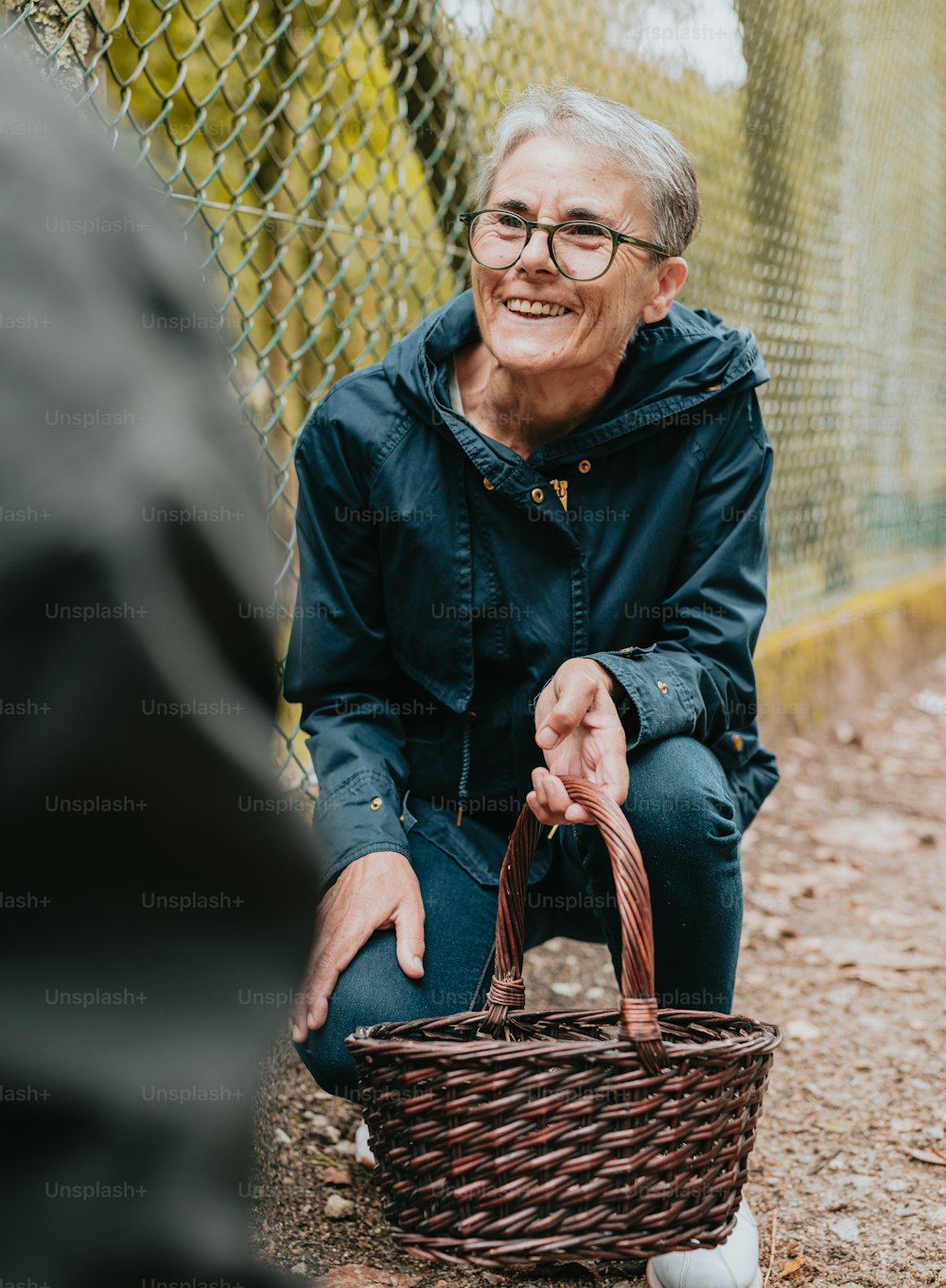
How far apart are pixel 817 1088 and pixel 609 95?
2961mm

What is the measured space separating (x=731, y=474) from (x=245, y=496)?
5.17ft

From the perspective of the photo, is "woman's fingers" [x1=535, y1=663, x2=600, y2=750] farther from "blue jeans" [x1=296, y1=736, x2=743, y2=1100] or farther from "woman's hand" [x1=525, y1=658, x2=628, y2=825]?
"blue jeans" [x1=296, y1=736, x2=743, y2=1100]

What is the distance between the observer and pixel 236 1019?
2.28 ft

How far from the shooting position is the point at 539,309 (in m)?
2.03

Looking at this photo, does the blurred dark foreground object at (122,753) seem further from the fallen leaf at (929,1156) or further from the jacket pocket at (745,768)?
the fallen leaf at (929,1156)

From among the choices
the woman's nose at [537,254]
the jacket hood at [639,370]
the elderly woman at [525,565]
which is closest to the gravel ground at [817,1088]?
the elderly woman at [525,565]

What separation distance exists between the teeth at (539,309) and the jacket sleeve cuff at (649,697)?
537mm

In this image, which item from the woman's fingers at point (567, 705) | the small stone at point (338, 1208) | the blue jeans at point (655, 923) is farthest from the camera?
the small stone at point (338, 1208)

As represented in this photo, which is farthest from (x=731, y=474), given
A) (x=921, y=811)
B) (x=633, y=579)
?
(x=921, y=811)

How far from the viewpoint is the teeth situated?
79.6 inches

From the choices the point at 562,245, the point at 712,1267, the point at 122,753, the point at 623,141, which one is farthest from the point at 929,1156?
the point at 122,753

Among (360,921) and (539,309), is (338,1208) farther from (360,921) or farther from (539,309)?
(539,309)

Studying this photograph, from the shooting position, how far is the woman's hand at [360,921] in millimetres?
1895

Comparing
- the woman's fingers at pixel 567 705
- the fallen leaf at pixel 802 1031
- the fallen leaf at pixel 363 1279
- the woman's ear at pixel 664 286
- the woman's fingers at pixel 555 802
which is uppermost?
the woman's ear at pixel 664 286
